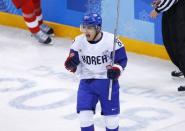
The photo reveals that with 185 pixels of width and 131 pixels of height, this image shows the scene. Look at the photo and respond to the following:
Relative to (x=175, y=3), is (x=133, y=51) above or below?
below

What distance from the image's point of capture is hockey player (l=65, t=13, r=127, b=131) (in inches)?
142

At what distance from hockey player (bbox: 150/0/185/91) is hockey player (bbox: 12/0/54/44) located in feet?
7.99

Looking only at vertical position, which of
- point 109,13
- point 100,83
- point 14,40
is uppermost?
point 100,83

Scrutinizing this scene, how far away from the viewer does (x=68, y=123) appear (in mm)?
4555

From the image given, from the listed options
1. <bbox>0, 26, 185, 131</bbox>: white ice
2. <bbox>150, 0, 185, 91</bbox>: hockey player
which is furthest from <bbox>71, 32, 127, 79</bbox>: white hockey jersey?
<bbox>150, 0, 185, 91</bbox>: hockey player

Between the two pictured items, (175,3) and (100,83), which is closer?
(100,83)

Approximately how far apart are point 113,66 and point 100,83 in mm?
150

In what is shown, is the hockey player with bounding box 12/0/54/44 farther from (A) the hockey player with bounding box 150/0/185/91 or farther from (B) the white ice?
(A) the hockey player with bounding box 150/0/185/91

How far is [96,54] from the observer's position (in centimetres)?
360

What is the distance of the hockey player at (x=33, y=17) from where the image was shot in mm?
7191

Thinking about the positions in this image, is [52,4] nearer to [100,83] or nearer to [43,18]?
[43,18]

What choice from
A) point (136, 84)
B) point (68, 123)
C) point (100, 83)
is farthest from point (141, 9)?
point (100, 83)

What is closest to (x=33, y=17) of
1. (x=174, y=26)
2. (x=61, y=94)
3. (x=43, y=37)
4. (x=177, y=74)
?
(x=43, y=37)

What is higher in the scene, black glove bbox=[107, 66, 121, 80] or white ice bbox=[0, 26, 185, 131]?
black glove bbox=[107, 66, 121, 80]
